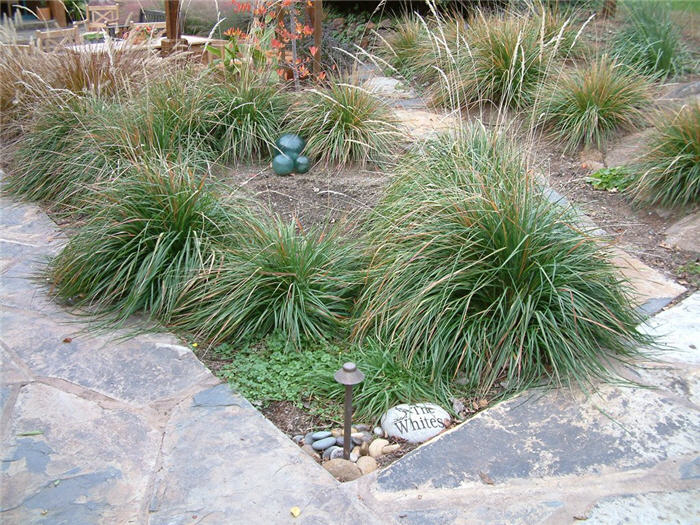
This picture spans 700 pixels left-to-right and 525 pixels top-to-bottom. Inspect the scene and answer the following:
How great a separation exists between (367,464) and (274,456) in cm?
38

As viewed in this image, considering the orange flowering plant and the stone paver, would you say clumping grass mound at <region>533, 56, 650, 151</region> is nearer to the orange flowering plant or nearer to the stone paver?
the orange flowering plant

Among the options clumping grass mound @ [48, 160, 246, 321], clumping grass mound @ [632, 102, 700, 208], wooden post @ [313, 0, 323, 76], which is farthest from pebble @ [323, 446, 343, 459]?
wooden post @ [313, 0, 323, 76]

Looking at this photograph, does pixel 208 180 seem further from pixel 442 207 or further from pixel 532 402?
pixel 532 402

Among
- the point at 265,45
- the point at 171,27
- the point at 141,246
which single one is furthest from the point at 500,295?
the point at 171,27

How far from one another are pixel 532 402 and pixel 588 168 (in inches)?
116

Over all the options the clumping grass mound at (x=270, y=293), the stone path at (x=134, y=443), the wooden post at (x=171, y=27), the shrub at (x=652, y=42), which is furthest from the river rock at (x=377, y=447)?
the wooden post at (x=171, y=27)

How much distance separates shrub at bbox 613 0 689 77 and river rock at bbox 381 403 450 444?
14.9 ft

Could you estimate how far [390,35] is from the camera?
778 centimetres

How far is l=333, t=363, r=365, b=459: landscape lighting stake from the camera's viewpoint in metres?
2.36

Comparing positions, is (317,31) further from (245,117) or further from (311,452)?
(311,452)

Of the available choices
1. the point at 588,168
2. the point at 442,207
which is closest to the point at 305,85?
the point at 588,168

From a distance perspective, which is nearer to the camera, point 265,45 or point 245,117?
point 245,117

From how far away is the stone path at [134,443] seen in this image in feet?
7.18

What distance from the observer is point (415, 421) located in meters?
2.72
